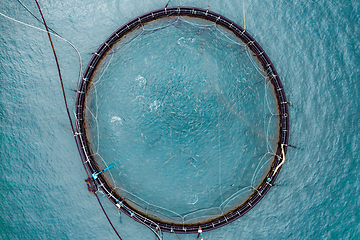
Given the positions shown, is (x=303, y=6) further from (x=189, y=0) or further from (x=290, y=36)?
(x=189, y=0)

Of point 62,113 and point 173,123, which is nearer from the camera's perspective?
point 173,123

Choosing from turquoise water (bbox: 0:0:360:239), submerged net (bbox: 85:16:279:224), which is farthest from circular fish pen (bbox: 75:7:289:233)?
turquoise water (bbox: 0:0:360:239)

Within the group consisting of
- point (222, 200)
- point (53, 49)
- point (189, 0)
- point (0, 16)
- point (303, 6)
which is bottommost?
point (222, 200)

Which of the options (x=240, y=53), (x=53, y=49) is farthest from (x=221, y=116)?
(x=53, y=49)

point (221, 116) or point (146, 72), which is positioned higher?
point (146, 72)

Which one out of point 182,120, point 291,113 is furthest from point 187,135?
point 291,113

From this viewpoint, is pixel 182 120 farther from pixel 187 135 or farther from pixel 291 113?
pixel 291 113

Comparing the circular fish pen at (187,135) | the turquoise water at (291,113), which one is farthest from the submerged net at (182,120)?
the turquoise water at (291,113)
